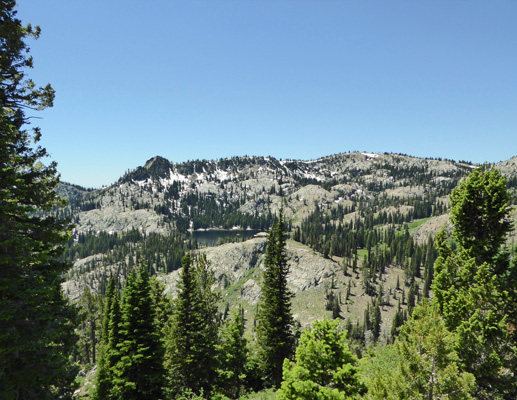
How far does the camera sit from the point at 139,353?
966 inches

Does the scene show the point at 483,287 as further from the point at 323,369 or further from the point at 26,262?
the point at 26,262

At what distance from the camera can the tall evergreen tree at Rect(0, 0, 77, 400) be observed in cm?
1191

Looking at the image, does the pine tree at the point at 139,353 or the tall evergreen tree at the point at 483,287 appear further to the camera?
the pine tree at the point at 139,353

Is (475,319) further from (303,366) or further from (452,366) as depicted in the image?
(303,366)

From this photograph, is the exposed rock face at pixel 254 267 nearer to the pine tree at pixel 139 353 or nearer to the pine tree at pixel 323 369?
the pine tree at pixel 139 353

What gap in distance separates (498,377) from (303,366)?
11.0 m

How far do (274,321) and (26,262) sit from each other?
2601 cm

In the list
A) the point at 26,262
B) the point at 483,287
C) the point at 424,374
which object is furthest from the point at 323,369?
the point at 26,262

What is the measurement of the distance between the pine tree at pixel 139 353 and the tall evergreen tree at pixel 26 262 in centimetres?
984

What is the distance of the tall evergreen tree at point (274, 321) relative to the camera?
32.2m

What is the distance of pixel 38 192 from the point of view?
15.3 meters

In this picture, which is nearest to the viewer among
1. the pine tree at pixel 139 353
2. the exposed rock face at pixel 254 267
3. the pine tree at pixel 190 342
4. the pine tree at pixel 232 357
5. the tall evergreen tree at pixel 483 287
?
the tall evergreen tree at pixel 483 287

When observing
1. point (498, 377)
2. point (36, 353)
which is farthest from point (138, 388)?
point (498, 377)

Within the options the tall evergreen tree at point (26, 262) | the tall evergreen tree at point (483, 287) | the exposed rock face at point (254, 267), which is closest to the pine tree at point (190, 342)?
the tall evergreen tree at point (26, 262)
